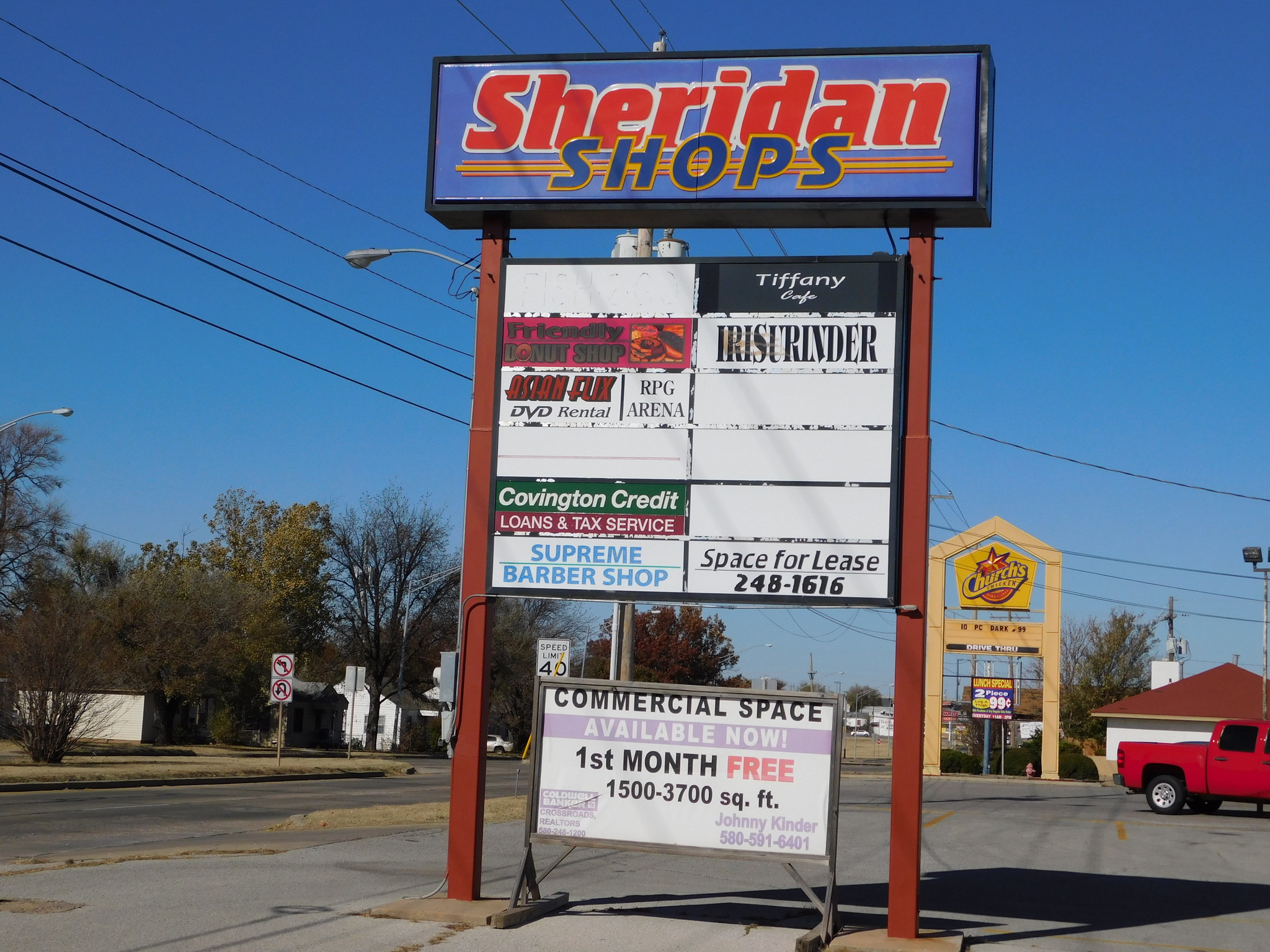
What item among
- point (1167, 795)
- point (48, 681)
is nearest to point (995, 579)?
point (1167, 795)

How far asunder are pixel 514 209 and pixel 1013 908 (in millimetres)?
7613

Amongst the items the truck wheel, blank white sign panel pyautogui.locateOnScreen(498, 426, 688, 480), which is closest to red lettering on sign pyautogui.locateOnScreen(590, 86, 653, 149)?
blank white sign panel pyautogui.locateOnScreen(498, 426, 688, 480)

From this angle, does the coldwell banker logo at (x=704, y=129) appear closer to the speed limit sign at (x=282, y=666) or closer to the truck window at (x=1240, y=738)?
the truck window at (x=1240, y=738)

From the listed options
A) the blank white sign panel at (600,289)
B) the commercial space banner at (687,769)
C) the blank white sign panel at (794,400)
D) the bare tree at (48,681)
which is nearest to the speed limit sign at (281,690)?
the bare tree at (48,681)

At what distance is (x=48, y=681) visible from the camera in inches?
1164

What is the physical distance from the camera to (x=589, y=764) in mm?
9633

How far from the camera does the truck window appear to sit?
1055 inches

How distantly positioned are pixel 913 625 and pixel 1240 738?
2141 cm

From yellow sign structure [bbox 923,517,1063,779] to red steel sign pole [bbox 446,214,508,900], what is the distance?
39.6 metres

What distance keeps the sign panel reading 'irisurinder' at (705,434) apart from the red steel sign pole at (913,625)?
0.15 meters

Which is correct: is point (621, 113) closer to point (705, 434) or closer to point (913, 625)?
point (705, 434)

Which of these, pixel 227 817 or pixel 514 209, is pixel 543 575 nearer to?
pixel 514 209

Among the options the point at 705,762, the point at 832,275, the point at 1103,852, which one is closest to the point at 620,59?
the point at 832,275

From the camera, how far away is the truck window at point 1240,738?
87.9 feet
